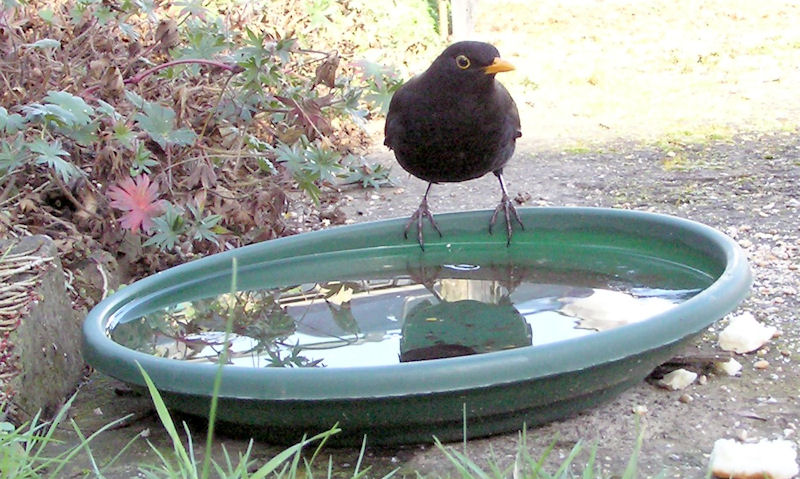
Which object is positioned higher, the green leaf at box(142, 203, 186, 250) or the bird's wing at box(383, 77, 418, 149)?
the bird's wing at box(383, 77, 418, 149)

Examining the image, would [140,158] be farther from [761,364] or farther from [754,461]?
[754,461]

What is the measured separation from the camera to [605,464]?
2000 mm

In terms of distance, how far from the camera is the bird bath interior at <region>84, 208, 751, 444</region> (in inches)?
75.2

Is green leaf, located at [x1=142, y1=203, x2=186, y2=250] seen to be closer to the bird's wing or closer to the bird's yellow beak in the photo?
the bird's wing

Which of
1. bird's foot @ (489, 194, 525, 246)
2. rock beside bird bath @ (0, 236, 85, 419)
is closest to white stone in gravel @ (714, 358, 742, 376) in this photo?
bird's foot @ (489, 194, 525, 246)

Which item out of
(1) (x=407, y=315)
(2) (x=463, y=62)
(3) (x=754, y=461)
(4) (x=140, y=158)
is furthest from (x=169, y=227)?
(3) (x=754, y=461)

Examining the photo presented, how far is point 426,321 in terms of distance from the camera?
260cm

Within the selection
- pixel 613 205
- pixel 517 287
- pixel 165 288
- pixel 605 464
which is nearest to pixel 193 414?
pixel 165 288

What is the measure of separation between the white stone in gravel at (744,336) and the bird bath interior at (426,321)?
143 mm

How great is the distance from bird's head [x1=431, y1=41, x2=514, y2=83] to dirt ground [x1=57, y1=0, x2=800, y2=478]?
1048 millimetres

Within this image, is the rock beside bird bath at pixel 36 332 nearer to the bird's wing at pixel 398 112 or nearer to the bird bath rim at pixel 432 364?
the bird bath rim at pixel 432 364

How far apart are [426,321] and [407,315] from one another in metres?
0.08

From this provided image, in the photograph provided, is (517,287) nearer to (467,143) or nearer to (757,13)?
(467,143)

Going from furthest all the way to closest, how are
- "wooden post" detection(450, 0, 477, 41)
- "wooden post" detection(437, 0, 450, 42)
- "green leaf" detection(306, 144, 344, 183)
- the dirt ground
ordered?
"wooden post" detection(437, 0, 450, 42)
"wooden post" detection(450, 0, 477, 41)
"green leaf" detection(306, 144, 344, 183)
the dirt ground
